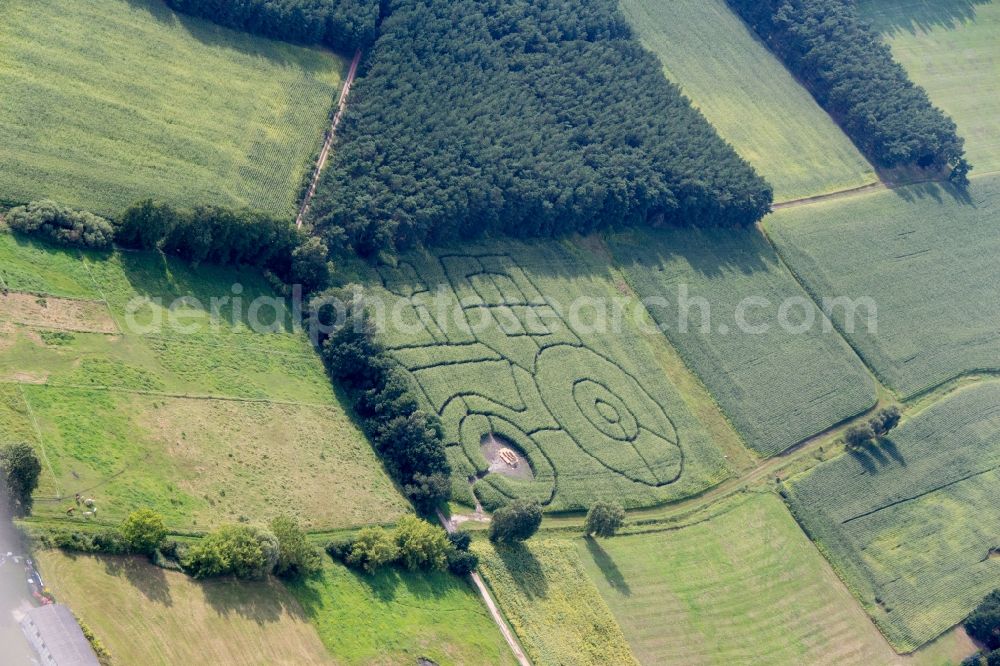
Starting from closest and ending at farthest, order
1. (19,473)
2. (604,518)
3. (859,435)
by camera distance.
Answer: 1. (19,473)
2. (604,518)
3. (859,435)

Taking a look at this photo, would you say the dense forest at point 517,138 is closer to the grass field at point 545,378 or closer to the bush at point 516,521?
the grass field at point 545,378

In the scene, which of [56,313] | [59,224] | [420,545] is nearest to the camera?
[420,545]

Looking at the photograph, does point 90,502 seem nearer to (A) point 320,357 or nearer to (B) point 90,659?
(B) point 90,659

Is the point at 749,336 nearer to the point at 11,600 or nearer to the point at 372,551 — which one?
the point at 372,551

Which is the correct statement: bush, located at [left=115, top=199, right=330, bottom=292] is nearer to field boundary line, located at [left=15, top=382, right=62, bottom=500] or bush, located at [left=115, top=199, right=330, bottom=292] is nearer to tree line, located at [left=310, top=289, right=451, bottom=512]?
tree line, located at [left=310, top=289, right=451, bottom=512]

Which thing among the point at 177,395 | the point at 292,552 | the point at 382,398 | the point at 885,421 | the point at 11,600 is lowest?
the point at 11,600

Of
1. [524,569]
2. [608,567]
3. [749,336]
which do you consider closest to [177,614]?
[524,569]
